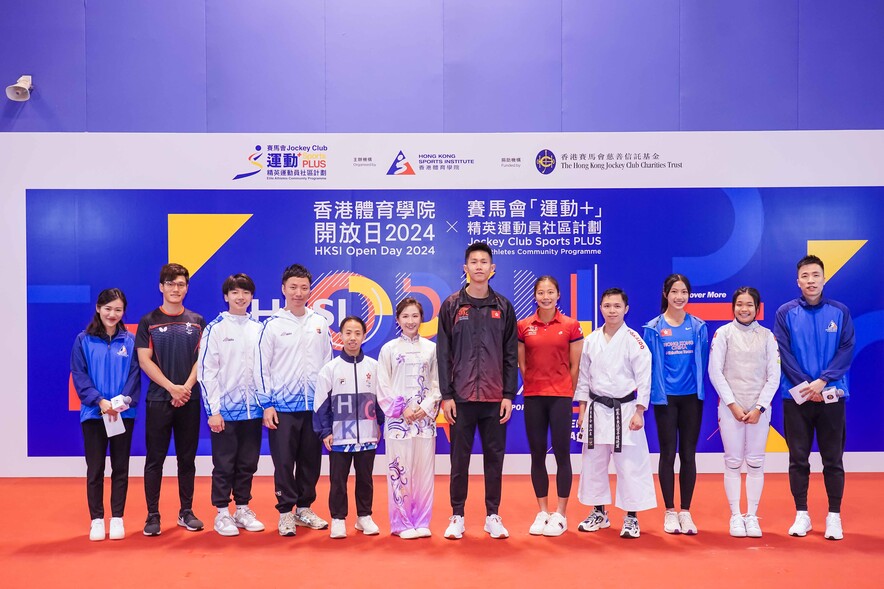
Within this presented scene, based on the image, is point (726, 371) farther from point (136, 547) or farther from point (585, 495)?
point (136, 547)

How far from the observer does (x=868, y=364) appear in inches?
224

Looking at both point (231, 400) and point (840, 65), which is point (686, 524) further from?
point (840, 65)

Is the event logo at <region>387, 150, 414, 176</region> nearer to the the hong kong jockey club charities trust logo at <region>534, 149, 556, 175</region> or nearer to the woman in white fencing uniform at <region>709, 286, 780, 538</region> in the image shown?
the the hong kong jockey club charities trust logo at <region>534, 149, 556, 175</region>

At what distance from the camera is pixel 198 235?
18.6ft

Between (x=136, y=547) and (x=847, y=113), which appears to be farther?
(x=847, y=113)

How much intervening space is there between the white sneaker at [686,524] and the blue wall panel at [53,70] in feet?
18.3

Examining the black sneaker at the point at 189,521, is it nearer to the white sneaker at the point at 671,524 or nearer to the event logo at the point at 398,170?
the white sneaker at the point at 671,524

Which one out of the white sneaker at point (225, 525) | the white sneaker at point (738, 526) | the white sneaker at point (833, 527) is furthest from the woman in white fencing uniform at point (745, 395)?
the white sneaker at point (225, 525)

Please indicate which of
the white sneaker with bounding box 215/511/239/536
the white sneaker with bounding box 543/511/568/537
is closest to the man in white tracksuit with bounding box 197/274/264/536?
the white sneaker with bounding box 215/511/239/536

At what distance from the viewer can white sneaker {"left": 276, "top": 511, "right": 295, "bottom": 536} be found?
3914mm

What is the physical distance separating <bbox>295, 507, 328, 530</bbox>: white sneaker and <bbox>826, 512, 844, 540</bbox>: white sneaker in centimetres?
298

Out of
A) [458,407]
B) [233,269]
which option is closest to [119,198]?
[233,269]

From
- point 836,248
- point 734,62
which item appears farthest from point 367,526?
point 734,62

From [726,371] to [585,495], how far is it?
114cm
